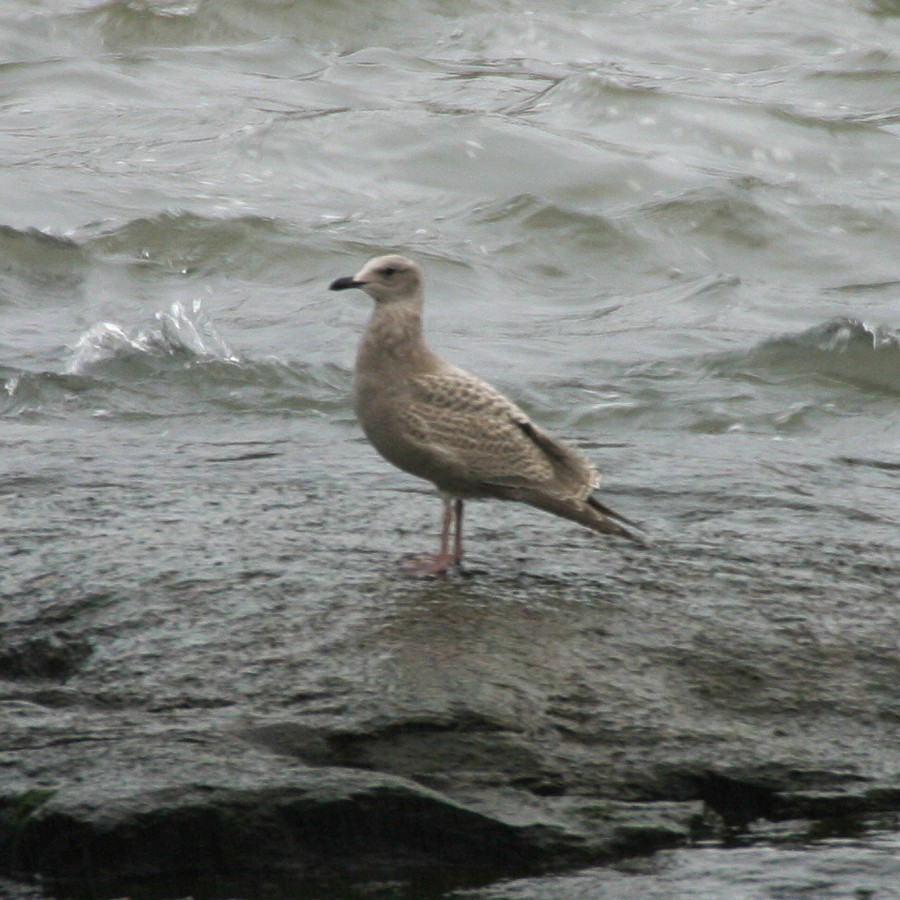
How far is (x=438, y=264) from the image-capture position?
1227 centimetres

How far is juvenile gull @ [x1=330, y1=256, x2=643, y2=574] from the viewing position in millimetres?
5258

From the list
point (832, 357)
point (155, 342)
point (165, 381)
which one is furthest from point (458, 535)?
point (832, 357)

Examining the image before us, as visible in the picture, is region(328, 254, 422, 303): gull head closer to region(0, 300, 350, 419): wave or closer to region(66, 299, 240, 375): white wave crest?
region(0, 300, 350, 419): wave

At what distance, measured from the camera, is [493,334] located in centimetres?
1077

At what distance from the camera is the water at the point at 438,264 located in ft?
19.7

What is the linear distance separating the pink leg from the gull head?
0.71m

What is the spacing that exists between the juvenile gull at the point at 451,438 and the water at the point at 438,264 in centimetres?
29

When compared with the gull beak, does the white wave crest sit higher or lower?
lower

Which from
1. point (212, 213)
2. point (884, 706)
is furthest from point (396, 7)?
point (884, 706)

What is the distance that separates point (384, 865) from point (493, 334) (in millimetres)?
7066

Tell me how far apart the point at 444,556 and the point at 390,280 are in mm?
979

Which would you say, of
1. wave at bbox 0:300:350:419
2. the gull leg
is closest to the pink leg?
the gull leg

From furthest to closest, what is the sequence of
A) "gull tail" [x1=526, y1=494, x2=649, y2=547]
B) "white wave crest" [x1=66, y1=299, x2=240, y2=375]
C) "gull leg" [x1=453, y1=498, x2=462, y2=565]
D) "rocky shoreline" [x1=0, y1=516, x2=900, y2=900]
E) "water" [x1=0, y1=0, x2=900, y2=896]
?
"white wave crest" [x1=66, y1=299, x2=240, y2=375] < "water" [x1=0, y1=0, x2=900, y2=896] < "gull leg" [x1=453, y1=498, x2=462, y2=565] < "gull tail" [x1=526, y1=494, x2=649, y2=547] < "rocky shoreline" [x1=0, y1=516, x2=900, y2=900]

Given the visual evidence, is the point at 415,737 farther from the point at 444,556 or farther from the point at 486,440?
the point at 486,440
